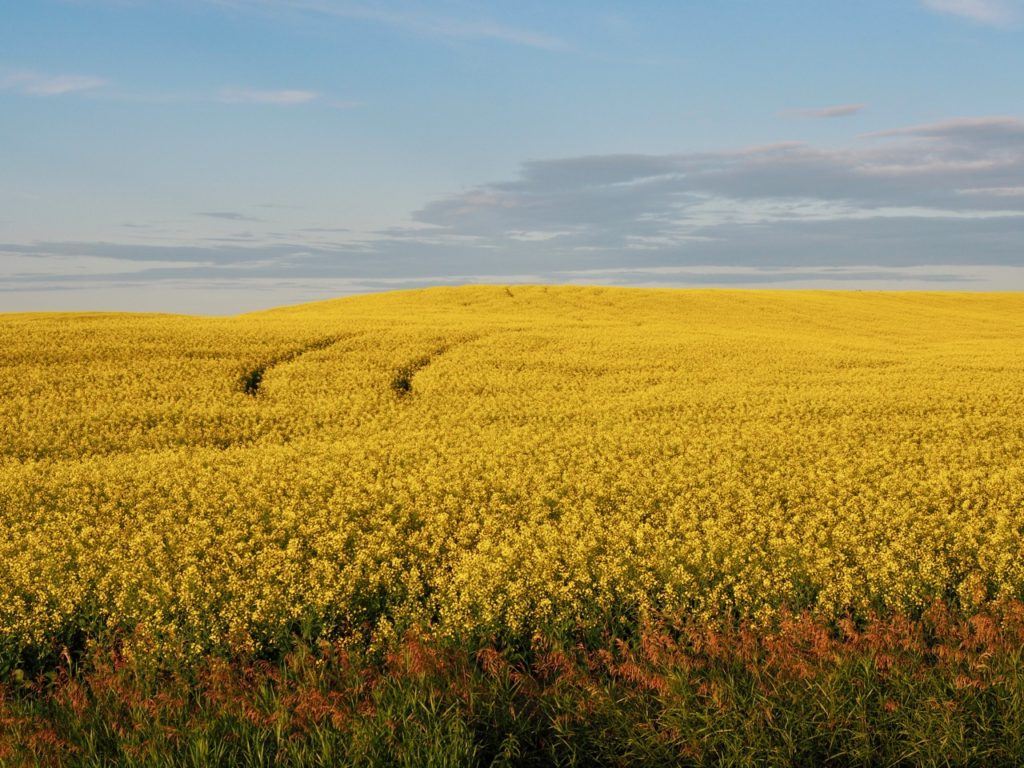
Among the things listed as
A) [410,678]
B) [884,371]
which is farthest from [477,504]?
[884,371]

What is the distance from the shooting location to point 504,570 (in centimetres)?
875

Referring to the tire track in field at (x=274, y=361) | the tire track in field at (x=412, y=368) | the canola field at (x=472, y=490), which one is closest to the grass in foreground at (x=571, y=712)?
the canola field at (x=472, y=490)

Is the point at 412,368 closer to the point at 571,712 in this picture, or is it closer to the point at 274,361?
the point at 274,361

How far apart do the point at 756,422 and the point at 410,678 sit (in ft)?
43.3

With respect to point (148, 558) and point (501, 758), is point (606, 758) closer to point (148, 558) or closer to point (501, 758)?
point (501, 758)

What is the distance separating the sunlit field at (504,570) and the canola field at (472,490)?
0.21 feet

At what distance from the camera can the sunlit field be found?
217 inches

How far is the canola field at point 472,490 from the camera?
27.0 feet

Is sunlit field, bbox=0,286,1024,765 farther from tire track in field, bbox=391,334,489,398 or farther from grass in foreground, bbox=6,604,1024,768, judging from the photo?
tire track in field, bbox=391,334,489,398

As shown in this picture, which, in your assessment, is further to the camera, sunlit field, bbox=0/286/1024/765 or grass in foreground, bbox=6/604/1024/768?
sunlit field, bbox=0/286/1024/765

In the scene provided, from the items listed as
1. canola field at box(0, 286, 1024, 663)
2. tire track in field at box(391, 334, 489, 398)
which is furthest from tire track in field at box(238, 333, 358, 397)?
tire track in field at box(391, 334, 489, 398)

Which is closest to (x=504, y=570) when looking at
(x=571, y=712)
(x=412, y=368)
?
(x=571, y=712)

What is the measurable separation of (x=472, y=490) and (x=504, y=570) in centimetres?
321

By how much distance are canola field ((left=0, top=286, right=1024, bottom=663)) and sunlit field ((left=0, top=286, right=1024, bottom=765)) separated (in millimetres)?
64
